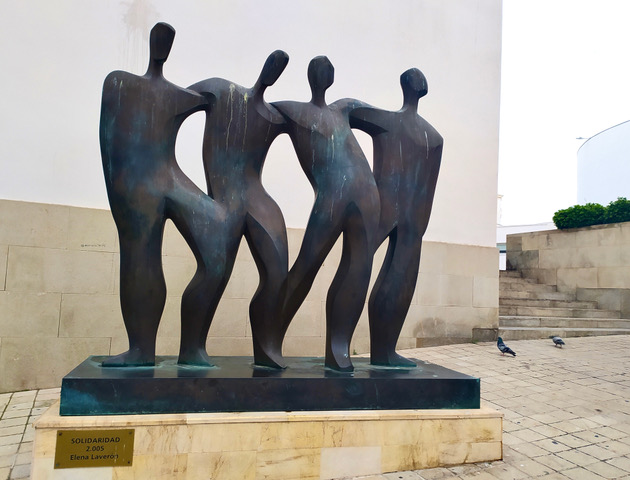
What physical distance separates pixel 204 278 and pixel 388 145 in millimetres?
2006

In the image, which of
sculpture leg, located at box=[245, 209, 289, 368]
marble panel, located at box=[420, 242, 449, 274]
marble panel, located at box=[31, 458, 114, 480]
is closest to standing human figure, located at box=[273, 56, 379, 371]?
sculpture leg, located at box=[245, 209, 289, 368]

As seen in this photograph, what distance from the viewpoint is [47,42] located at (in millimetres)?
5941

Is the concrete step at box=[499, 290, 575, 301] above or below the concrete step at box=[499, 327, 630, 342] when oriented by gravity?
above

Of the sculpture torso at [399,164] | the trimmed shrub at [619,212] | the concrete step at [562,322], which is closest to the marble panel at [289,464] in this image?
the sculpture torso at [399,164]

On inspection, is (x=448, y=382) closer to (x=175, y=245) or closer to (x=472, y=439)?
(x=472, y=439)

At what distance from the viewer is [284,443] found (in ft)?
11.5

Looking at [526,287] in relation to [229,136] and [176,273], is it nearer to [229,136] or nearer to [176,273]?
[176,273]

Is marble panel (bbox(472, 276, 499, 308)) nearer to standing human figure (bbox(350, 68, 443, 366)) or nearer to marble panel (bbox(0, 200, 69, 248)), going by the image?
standing human figure (bbox(350, 68, 443, 366))

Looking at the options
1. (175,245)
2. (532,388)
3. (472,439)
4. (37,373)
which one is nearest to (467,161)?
(532,388)

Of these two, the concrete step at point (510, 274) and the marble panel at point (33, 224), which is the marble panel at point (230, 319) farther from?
the concrete step at point (510, 274)

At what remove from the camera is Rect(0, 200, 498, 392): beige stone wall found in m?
5.76

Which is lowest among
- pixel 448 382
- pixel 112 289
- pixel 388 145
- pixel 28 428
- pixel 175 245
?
pixel 28 428

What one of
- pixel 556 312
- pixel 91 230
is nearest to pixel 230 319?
pixel 91 230

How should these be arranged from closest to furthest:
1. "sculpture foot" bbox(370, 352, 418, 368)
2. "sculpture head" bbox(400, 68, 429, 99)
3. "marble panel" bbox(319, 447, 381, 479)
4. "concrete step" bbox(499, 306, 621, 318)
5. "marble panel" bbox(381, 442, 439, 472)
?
1. "marble panel" bbox(319, 447, 381, 479)
2. "marble panel" bbox(381, 442, 439, 472)
3. "sculpture foot" bbox(370, 352, 418, 368)
4. "sculpture head" bbox(400, 68, 429, 99)
5. "concrete step" bbox(499, 306, 621, 318)
